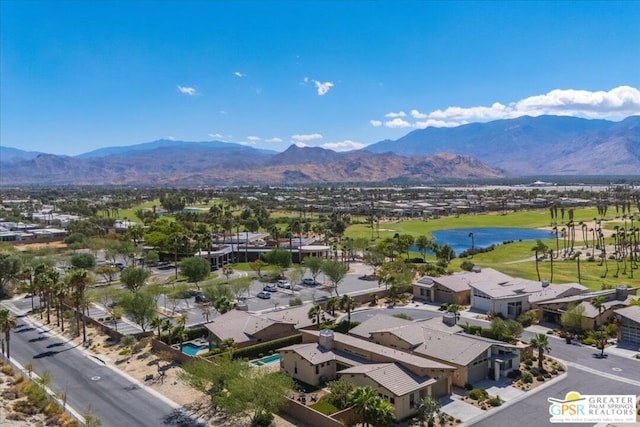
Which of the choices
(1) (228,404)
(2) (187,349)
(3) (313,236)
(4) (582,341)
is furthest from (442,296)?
(3) (313,236)

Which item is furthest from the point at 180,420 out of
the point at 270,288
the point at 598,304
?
the point at 598,304

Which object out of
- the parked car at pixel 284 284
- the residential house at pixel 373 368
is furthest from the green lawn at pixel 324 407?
the parked car at pixel 284 284

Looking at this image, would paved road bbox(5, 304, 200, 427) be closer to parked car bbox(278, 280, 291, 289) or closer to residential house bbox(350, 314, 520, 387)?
residential house bbox(350, 314, 520, 387)

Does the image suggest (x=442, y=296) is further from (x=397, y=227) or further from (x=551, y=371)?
(x=397, y=227)

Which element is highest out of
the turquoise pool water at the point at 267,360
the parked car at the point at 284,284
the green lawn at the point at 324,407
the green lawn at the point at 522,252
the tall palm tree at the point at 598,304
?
the tall palm tree at the point at 598,304

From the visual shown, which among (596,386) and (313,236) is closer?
(596,386)

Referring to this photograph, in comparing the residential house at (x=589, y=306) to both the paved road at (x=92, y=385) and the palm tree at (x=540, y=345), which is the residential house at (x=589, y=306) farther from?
the paved road at (x=92, y=385)

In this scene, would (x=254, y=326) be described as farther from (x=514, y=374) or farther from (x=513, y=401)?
(x=513, y=401)
